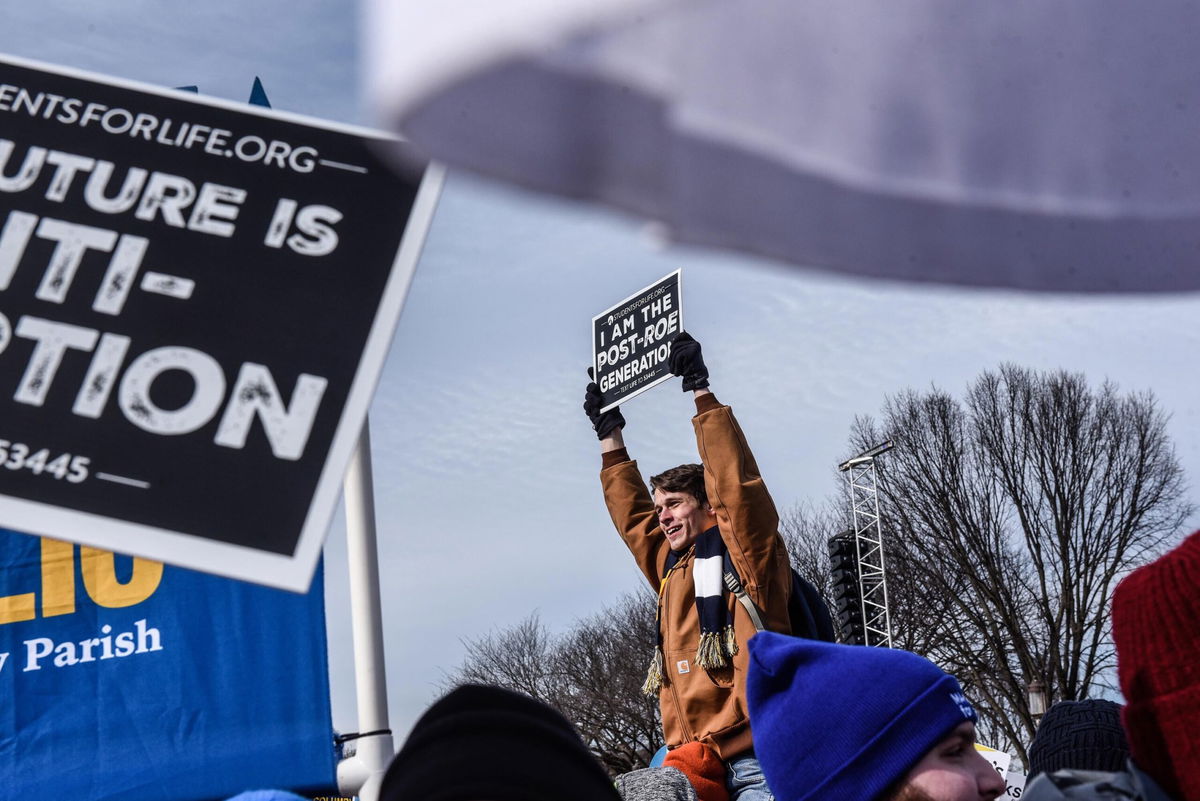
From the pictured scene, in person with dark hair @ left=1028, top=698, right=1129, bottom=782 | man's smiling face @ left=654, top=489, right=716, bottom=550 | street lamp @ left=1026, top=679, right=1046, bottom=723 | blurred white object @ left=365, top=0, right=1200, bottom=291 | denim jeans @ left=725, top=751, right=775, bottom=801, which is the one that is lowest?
street lamp @ left=1026, top=679, right=1046, bottom=723

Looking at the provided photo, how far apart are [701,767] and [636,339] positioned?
1.69m

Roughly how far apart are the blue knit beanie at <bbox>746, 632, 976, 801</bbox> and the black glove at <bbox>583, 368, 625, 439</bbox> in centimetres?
255

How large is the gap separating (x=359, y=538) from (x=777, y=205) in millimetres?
3264

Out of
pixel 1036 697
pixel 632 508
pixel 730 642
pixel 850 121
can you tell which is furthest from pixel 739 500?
pixel 1036 697

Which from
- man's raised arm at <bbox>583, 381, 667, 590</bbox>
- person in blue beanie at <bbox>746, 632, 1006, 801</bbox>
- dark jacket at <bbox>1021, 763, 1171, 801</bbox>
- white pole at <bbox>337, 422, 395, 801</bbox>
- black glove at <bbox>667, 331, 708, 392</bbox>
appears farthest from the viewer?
man's raised arm at <bbox>583, 381, 667, 590</bbox>

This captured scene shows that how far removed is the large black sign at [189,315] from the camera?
1.48m

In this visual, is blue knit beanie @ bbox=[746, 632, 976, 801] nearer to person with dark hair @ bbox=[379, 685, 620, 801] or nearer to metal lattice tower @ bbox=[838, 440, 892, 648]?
person with dark hair @ bbox=[379, 685, 620, 801]

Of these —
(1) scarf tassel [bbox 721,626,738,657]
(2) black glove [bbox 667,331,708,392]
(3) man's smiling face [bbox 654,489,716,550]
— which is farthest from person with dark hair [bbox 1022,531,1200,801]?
(3) man's smiling face [bbox 654,489,716,550]

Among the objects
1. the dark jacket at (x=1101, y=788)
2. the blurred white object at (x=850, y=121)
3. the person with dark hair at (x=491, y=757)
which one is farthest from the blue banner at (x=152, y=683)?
the blurred white object at (x=850, y=121)

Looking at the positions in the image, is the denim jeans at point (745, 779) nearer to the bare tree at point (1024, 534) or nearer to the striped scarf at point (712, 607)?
the striped scarf at point (712, 607)

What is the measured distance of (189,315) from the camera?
61.9 inches

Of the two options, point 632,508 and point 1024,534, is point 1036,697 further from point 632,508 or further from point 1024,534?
point 632,508

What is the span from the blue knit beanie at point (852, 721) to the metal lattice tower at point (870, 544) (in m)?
20.7

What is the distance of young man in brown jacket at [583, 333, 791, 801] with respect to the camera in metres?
3.38
